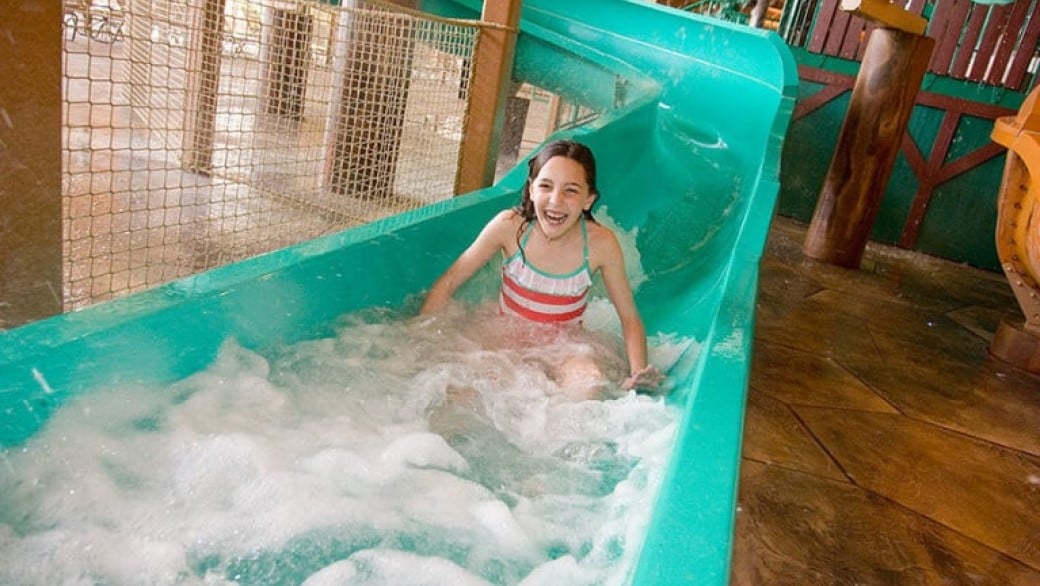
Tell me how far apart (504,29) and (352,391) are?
1.93m

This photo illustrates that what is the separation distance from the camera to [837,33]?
5.50 meters

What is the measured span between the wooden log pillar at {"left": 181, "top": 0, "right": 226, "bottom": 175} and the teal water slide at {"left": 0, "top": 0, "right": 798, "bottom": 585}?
3.11 feet

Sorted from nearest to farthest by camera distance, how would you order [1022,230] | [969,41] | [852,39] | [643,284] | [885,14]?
[1022,230], [643,284], [885,14], [969,41], [852,39]

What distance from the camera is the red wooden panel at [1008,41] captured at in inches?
201

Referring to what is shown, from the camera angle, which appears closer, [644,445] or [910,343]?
[644,445]

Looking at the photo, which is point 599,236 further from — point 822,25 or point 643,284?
point 822,25

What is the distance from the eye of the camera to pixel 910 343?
2994 mm

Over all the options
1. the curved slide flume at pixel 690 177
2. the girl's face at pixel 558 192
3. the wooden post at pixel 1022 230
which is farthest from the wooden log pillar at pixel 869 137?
the girl's face at pixel 558 192

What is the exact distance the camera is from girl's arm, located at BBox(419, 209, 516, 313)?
85.7 inches

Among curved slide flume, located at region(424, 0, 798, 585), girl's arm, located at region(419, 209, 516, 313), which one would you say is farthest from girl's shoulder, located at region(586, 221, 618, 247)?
curved slide flume, located at region(424, 0, 798, 585)

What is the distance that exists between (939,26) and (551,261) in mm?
4592

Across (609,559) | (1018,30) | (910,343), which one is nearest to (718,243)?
(910,343)

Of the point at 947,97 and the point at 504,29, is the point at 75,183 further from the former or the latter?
the point at 947,97

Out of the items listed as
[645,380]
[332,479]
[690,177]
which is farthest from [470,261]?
[690,177]
